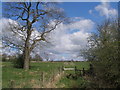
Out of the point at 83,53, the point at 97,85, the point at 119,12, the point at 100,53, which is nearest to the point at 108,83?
A: the point at 97,85

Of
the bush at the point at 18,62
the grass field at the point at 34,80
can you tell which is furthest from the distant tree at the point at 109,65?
the bush at the point at 18,62

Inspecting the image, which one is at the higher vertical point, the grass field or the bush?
the bush

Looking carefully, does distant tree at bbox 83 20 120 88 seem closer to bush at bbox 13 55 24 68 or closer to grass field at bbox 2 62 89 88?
grass field at bbox 2 62 89 88

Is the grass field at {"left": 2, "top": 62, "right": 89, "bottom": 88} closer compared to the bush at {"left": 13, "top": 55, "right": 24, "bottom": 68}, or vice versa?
the grass field at {"left": 2, "top": 62, "right": 89, "bottom": 88}

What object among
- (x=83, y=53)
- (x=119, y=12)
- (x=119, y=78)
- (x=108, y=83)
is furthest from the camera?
(x=83, y=53)

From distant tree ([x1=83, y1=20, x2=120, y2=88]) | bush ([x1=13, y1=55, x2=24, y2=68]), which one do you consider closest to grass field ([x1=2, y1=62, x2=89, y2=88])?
distant tree ([x1=83, y1=20, x2=120, y2=88])

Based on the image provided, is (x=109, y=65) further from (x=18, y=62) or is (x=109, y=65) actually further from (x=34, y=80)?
(x=18, y=62)

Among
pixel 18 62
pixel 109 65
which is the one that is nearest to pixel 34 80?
pixel 109 65

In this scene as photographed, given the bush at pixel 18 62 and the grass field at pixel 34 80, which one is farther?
the bush at pixel 18 62

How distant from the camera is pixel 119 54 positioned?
9578 mm

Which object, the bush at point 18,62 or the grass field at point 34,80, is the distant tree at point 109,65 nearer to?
the grass field at point 34,80

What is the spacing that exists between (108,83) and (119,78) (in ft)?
4.29

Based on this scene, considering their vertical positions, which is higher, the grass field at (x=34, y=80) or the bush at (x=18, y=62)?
the bush at (x=18, y=62)

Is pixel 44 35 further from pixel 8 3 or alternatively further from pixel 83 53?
pixel 83 53
